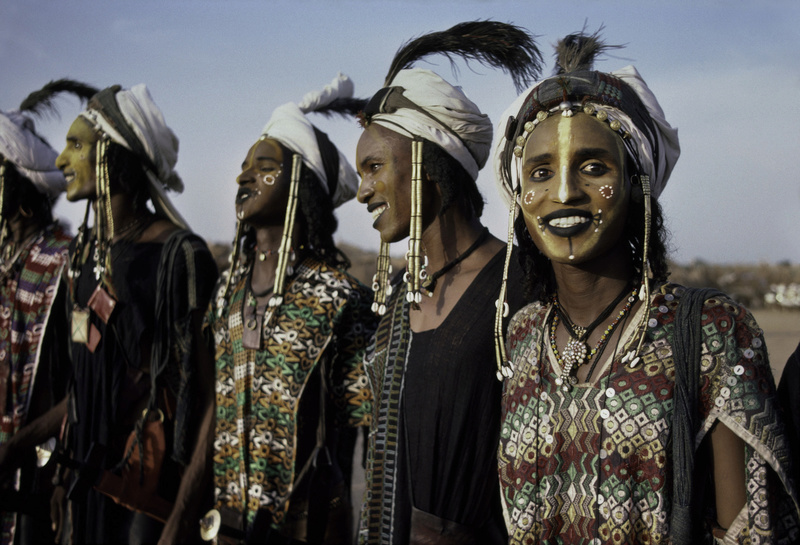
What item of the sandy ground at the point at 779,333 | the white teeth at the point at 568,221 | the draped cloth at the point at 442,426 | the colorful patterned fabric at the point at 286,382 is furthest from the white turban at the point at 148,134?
the sandy ground at the point at 779,333

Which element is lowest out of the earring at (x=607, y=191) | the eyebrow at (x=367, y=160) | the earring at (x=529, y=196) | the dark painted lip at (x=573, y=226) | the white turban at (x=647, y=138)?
the dark painted lip at (x=573, y=226)

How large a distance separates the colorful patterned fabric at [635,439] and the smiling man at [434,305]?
28 centimetres

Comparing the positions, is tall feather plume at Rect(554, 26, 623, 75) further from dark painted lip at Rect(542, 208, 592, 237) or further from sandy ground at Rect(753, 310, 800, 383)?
sandy ground at Rect(753, 310, 800, 383)

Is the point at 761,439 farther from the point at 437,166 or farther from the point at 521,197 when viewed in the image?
the point at 437,166

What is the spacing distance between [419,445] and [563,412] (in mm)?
700

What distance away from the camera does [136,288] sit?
14.0 ft

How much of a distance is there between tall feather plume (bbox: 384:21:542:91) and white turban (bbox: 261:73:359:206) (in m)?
0.69

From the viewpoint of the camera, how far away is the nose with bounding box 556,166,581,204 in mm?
2270

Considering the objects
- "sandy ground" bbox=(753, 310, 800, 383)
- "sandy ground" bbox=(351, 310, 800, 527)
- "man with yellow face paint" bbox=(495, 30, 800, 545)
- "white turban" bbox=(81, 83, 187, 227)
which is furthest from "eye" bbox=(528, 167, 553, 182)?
"sandy ground" bbox=(753, 310, 800, 383)

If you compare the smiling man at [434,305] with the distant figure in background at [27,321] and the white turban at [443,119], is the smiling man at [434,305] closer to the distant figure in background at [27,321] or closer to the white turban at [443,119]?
the white turban at [443,119]

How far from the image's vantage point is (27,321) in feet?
16.5

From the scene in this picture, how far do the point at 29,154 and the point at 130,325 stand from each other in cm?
204

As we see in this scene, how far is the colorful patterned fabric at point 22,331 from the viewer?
4973 mm

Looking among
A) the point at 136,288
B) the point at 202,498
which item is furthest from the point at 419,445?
the point at 136,288
